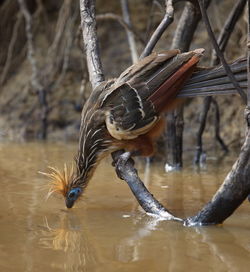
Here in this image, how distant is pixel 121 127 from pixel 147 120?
0.50ft

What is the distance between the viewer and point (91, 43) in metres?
3.85

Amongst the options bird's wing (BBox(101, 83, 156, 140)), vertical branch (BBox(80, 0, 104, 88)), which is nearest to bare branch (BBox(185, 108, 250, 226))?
bird's wing (BBox(101, 83, 156, 140))

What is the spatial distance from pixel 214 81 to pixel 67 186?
3.49ft

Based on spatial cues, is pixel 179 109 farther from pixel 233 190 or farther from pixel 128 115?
pixel 233 190

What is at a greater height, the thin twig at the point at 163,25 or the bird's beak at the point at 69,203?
the thin twig at the point at 163,25

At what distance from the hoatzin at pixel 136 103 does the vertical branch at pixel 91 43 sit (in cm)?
15

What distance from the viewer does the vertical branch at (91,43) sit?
3.78m

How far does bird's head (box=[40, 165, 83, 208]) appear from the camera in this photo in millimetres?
3602

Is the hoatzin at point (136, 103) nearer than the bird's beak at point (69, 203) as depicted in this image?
Yes

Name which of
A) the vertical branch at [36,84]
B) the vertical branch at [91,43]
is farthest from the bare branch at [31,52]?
the vertical branch at [91,43]

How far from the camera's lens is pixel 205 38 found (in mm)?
8188

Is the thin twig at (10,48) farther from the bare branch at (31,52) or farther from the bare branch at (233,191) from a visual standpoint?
the bare branch at (233,191)

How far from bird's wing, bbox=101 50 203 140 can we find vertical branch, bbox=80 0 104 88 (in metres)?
0.26

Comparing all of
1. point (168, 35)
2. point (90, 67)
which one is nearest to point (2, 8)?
point (168, 35)
